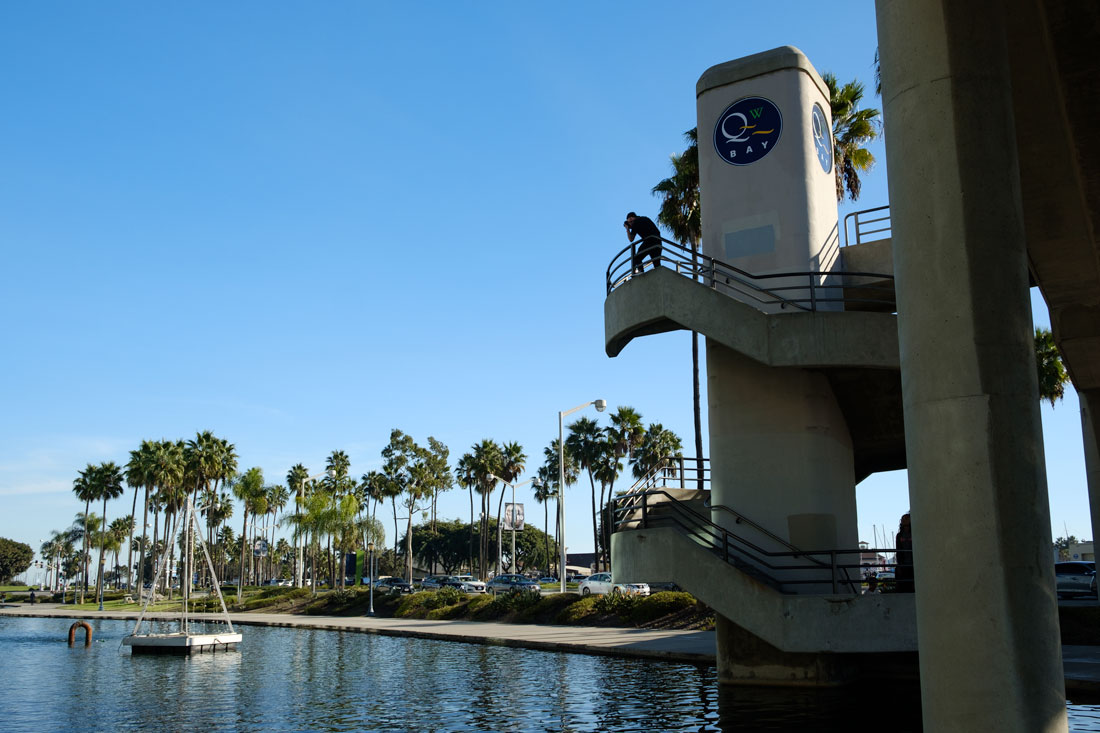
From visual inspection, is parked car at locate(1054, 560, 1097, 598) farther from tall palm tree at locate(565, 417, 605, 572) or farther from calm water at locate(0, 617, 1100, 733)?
tall palm tree at locate(565, 417, 605, 572)

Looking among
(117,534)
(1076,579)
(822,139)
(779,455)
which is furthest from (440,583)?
(117,534)

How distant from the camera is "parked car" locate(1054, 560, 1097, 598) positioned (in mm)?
34656

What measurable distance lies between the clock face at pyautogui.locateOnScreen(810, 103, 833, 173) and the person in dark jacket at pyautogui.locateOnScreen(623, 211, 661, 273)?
13.5ft

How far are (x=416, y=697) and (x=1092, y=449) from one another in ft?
65.7

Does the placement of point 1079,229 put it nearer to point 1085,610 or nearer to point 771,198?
point 771,198

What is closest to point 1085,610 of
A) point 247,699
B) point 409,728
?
point 409,728

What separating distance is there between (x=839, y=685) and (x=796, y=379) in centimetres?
632

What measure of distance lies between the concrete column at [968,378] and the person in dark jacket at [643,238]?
9462 millimetres

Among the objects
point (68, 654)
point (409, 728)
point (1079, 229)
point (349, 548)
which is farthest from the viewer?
point (349, 548)

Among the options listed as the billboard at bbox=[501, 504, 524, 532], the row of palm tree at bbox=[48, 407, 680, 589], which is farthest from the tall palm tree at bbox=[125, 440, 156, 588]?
the billboard at bbox=[501, 504, 524, 532]

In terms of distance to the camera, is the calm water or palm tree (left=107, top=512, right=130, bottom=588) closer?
the calm water

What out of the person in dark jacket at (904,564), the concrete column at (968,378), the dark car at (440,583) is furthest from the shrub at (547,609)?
the dark car at (440,583)

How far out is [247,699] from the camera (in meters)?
20.7

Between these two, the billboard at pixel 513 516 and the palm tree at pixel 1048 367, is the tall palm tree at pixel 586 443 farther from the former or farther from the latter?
the palm tree at pixel 1048 367
